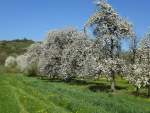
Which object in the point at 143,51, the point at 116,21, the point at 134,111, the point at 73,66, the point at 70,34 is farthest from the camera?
the point at 70,34

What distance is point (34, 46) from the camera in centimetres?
11994

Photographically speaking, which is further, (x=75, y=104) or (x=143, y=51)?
(x=143, y=51)

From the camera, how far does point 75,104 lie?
35.0 metres

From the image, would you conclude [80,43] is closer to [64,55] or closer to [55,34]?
[64,55]

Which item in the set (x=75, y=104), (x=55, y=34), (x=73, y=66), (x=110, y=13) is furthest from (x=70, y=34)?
(x=75, y=104)

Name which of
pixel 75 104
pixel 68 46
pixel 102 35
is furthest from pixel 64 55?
pixel 75 104

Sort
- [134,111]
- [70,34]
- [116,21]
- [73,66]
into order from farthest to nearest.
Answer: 1. [70,34]
2. [73,66]
3. [116,21]
4. [134,111]

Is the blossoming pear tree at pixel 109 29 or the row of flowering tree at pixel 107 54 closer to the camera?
the row of flowering tree at pixel 107 54

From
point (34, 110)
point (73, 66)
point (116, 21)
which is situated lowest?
point (34, 110)

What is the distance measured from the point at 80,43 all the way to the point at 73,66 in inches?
192

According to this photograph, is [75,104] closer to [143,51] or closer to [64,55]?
[143,51]

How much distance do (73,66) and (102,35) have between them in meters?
17.7

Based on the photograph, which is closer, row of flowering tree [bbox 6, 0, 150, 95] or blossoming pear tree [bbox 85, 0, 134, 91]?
row of flowering tree [bbox 6, 0, 150, 95]

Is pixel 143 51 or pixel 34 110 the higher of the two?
pixel 143 51
